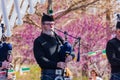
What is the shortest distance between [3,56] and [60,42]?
937 mm

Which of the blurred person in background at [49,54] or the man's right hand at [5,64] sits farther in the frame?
the man's right hand at [5,64]

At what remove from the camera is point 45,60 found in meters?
7.35

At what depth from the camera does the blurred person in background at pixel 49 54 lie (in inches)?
290

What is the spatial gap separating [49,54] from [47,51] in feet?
0.16

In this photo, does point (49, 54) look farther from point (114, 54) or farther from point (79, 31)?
point (79, 31)

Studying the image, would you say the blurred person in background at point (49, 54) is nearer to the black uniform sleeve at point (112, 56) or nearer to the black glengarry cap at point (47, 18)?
the black glengarry cap at point (47, 18)

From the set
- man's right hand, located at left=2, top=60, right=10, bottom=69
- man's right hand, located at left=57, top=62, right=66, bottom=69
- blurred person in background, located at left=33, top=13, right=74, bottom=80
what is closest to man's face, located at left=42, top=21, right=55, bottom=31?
blurred person in background, located at left=33, top=13, right=74, bottom=80

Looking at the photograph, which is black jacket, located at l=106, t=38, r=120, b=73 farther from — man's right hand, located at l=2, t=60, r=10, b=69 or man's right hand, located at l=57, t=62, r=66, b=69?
man's right hand, located at l=2, t=60, r=10, b=69

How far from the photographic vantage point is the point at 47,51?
7438 mm

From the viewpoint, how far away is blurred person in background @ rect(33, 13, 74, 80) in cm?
738

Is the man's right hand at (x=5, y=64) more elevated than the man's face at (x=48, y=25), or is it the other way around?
the man's face at (x=48, y=25)

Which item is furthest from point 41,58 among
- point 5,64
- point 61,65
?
point 5,64

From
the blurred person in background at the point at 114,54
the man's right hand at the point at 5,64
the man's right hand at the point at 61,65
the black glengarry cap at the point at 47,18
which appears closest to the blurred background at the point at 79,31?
the man's right hand at the point at 5,64

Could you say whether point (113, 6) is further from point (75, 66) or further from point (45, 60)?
point (45, 60)
